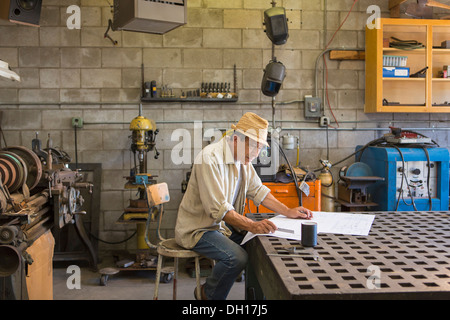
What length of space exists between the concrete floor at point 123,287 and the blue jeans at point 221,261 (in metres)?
1.09

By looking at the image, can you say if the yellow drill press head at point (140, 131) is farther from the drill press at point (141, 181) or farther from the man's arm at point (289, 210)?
the man's arm at point (289, 210)

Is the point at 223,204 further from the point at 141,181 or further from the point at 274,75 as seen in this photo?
the point at 274,75

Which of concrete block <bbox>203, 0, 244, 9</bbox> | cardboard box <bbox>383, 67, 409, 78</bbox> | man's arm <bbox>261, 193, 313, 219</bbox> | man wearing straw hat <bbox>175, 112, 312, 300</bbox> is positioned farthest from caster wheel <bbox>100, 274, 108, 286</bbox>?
cardboard box <bbox>383, 67, 409, 78</bbox>

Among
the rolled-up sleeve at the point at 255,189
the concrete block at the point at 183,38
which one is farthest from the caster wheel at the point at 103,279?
the concrete block at the point at 183,38

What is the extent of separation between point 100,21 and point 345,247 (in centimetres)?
337

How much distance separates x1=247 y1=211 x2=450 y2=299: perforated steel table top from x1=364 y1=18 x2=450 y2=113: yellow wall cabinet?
233cm

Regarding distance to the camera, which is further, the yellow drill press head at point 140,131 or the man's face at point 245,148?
the yellow drill press head at point 140,131

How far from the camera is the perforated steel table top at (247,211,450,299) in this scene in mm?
1263

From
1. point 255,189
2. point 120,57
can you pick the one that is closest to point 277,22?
point 120,57

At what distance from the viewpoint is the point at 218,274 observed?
2229mm

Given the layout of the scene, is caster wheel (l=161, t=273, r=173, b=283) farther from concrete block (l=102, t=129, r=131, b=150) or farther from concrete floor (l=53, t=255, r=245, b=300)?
concrete block (l=102, t=129, r=131, b=150)

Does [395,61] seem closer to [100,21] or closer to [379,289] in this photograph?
[100,21]

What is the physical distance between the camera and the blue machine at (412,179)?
12.6ft
